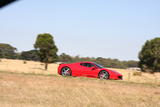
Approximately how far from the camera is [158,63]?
203 ft

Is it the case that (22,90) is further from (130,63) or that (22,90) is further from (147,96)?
(130,63)

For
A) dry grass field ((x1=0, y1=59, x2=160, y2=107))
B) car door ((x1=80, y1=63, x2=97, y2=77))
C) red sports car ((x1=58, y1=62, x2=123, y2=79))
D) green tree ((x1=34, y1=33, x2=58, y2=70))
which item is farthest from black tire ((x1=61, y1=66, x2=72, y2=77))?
green tree ((x1=34, y1=33, x2=58, y2=70))

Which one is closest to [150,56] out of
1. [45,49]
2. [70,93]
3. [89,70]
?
[45,49]

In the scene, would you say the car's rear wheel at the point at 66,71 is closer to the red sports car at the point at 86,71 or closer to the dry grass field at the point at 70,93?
the red sports car at the point at 86,71

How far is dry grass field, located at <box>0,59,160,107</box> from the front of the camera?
40.1ft

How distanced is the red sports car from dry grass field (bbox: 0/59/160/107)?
82.2 inches

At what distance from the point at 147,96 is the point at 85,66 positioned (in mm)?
5016

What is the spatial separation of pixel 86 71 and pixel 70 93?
452 centimetres

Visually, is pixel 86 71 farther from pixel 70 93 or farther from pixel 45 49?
pixel 45 49

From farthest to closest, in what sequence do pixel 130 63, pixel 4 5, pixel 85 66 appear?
pixel 130 63
pixel 85 66
pixel 4 5

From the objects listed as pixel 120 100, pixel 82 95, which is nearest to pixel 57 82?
pixel 82 95

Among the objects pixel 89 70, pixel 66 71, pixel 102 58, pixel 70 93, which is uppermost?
pixel 102 58

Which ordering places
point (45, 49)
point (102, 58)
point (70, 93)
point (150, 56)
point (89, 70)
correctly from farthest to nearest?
point (150, 56)
point (102, 58)
point (45, 49)
point (89, 70)
point (70, 93)

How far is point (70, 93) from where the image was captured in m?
13.3
